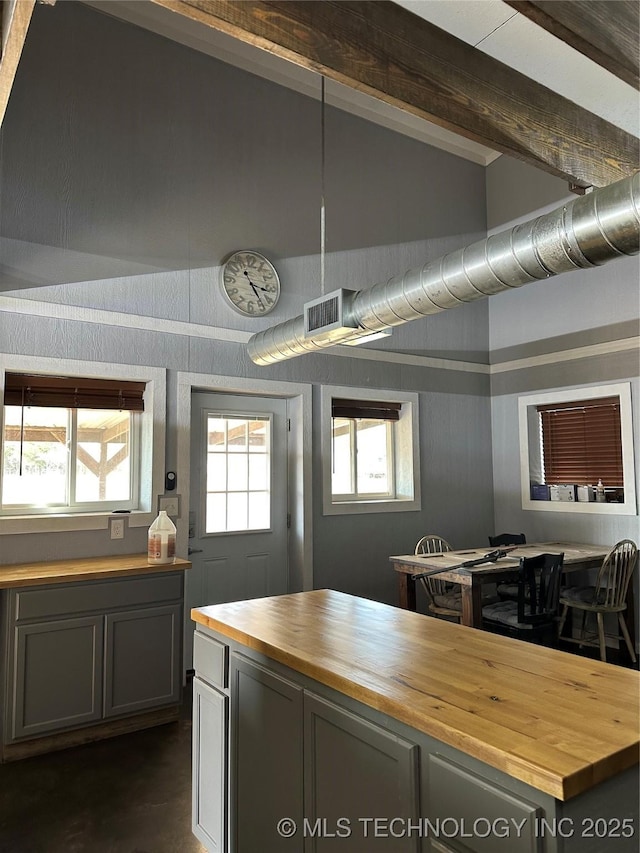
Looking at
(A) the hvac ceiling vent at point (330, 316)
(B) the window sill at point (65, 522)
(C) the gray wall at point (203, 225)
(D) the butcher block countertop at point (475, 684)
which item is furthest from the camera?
(C) the gray wall at point (203, 225)

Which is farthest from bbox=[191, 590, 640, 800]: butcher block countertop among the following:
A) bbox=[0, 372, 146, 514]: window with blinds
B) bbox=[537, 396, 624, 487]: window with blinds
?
bbox=[537, 396, 624, 487]: window with blinds

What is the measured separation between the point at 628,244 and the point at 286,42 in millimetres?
1311

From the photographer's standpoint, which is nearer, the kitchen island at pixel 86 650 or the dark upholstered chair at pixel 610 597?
the kitchen island at pixel 86 650

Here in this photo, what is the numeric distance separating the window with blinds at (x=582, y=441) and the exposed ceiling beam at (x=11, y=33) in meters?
4.84

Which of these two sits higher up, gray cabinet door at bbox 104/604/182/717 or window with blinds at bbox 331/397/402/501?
window with blinds at bbox 331/397/402/501

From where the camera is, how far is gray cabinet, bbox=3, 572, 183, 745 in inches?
124

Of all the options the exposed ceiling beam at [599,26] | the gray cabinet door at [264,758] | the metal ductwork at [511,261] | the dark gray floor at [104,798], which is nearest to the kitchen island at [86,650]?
the dark gray floor at [104,798]

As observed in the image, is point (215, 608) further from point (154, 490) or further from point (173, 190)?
point (173, 190)

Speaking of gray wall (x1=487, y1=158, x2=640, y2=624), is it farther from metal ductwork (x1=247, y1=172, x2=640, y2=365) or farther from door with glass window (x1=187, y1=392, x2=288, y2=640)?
metal ductwork (x1=247, y1=172, x2=640, y2=365)

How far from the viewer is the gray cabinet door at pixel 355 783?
1457 millimetres

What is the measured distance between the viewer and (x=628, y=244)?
2.10 m

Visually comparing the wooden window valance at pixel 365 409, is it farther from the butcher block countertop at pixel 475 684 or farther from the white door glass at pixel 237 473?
the butcher block countertop at pixel 475 684

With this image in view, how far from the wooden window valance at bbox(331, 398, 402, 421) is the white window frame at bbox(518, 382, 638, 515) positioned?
125 cm

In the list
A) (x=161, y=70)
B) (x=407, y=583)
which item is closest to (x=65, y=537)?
(x=407, y=583)
